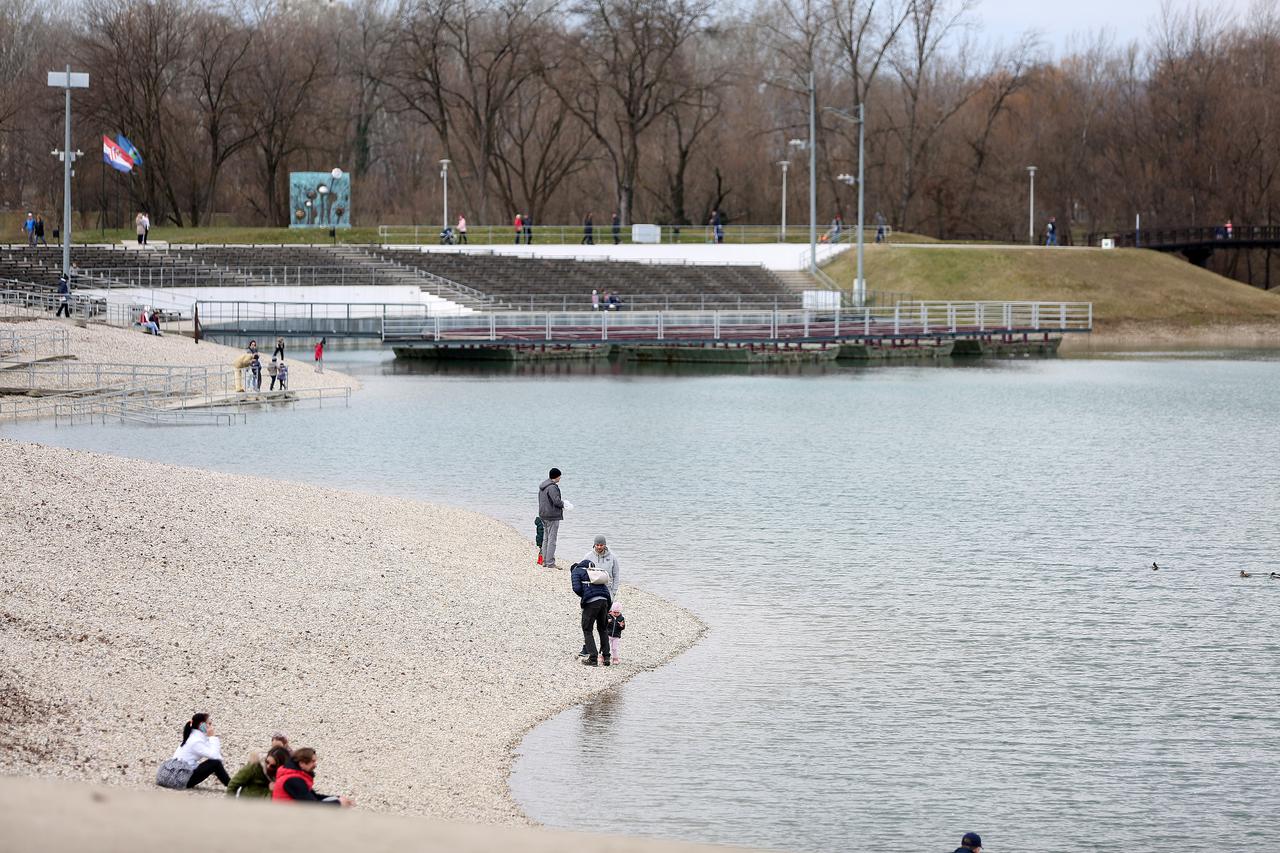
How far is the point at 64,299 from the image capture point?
60.8m

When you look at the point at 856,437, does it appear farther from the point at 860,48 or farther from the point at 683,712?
the point at 860,48

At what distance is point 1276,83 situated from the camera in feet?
353

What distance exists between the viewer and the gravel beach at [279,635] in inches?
584

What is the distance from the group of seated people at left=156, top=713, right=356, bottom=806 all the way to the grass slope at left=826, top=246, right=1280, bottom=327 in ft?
247

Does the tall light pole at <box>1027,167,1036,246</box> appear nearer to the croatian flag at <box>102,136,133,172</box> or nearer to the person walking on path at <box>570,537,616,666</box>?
the croatian flag at <box>102,136,133,172</box>

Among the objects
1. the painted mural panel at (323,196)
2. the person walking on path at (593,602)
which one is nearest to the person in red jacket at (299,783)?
the person walking on path at (593,602)

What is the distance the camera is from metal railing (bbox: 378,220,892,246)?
96.1 m

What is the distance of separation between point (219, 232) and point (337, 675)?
270 feet

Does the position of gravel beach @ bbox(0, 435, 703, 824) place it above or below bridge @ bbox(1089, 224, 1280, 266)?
below

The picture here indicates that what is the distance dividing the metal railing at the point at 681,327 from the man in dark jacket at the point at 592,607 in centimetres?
4928

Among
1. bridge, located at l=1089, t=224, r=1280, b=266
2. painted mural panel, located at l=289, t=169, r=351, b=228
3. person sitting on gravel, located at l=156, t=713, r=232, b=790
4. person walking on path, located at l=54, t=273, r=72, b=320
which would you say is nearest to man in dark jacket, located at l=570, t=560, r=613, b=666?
person sitting on gravel, located at l=156, t=713, r=232, b=790

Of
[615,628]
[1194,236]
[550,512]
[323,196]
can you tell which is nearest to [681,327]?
[323,196]

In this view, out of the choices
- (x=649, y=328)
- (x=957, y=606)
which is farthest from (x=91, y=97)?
(x=957, y=606)

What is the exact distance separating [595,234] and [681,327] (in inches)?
1034
